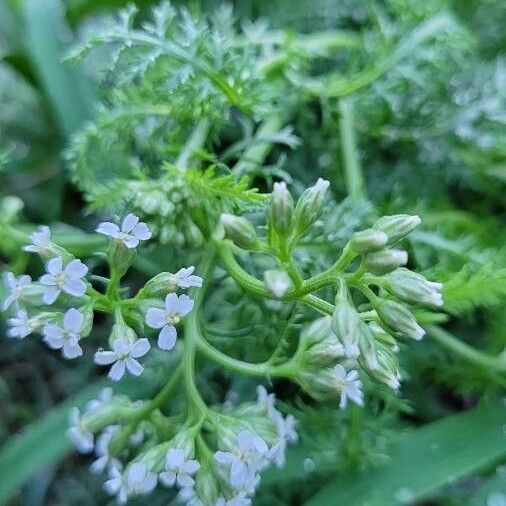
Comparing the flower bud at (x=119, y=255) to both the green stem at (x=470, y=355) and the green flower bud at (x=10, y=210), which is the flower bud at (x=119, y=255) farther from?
the green stem at (x=470, y=355)

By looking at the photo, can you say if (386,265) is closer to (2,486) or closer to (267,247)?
(267,247)

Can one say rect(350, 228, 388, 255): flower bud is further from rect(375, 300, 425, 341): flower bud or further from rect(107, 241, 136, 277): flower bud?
rect(107, 241, 136, 277): flower bud

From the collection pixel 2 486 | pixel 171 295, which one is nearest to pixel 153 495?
pixel 2 486

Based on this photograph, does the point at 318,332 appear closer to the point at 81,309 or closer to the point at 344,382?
the point at 344,382

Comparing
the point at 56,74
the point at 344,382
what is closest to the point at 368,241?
the point at 344,382

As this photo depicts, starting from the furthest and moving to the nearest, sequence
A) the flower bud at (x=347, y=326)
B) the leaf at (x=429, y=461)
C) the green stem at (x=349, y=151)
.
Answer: the green stem at (x=349, y=151) < the leaf at (x=429, y=461) < the flower bud at (x=347, y=326)

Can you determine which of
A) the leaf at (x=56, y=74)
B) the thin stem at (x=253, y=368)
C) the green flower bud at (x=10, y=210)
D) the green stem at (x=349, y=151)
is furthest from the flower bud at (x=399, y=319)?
the leaf at (x=56, y=74)
